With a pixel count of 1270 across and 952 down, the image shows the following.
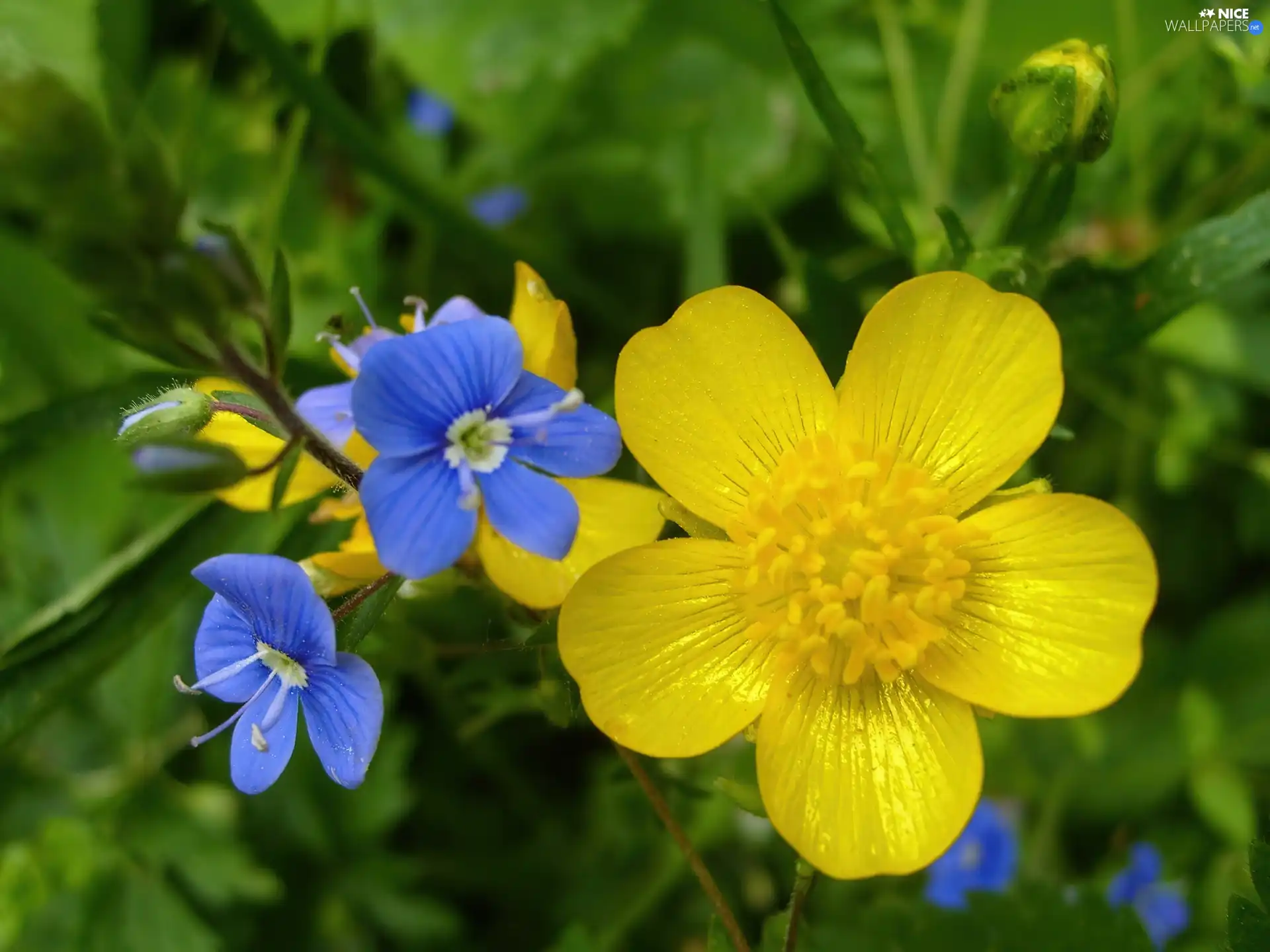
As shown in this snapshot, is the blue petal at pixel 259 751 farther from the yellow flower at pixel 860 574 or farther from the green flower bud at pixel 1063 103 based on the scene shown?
the green flower bud at pixel 1063 103

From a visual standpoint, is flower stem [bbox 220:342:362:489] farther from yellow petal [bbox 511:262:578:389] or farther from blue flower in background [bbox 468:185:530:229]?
blue flower in background [bbox 468:185:530:229]

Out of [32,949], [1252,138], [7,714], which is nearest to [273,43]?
[7,714]

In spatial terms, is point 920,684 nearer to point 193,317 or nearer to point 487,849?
point 193,317

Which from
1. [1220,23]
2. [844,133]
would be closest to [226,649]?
[844,133]

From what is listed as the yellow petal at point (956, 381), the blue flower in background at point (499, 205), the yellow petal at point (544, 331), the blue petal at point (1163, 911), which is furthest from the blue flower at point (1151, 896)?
the blue flower in background at point (499, 205)

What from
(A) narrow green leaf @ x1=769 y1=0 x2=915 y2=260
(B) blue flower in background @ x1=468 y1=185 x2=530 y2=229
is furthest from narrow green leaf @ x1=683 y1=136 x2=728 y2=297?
(A) narrow green leaf @ x1=769 y1=0 x2=915 y2=260

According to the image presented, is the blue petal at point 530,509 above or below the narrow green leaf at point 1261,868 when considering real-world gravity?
above

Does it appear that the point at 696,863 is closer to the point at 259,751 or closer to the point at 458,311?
the point at 259,751
